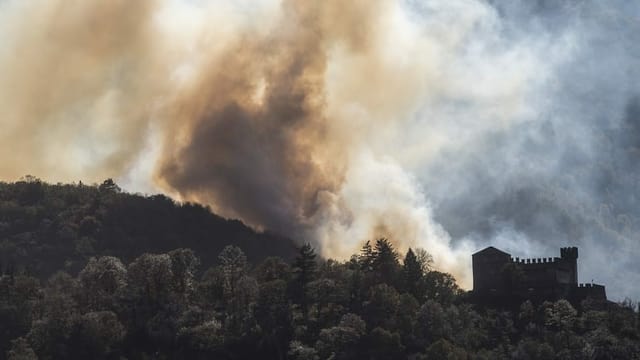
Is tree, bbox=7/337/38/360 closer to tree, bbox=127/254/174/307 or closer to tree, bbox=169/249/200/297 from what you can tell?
tree, bbox=127/254/174/307

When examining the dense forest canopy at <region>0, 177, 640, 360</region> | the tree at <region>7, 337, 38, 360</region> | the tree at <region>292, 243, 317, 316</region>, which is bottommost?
the tree at <region>7, 337, 38, 360</region>

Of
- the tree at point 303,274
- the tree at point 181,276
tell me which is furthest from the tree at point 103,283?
the tree at point 303,274

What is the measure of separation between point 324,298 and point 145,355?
1424 inches

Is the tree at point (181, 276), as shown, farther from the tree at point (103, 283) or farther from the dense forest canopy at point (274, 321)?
the tree at point (103, 283)

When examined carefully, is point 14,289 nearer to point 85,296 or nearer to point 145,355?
point 85,296

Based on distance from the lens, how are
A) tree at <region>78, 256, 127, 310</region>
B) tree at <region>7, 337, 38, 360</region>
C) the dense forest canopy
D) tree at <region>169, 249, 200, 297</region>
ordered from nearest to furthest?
tree at <region>7, 337, 38, 360</region>, the dense forest canopy, tree at <region>78, 256, 127, 310</region>, tree at <region>169, 249, 200, 297</region>

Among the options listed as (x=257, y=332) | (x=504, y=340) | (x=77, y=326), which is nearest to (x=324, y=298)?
(x=257, y=332)

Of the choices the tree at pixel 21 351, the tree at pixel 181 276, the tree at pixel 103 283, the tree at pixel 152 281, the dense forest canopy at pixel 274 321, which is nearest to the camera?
the tree at pixel 21 351

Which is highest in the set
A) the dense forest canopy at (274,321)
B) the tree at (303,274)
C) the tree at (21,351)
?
the tree at (303,274)

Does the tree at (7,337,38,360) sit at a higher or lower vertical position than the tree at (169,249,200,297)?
lower

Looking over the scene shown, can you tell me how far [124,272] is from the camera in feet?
636

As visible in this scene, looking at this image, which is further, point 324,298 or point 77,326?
point 324,298

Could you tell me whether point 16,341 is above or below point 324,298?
below

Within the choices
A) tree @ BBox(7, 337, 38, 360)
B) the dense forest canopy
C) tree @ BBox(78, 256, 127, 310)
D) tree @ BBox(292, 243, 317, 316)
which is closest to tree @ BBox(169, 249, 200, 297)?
the dense forest canopy
